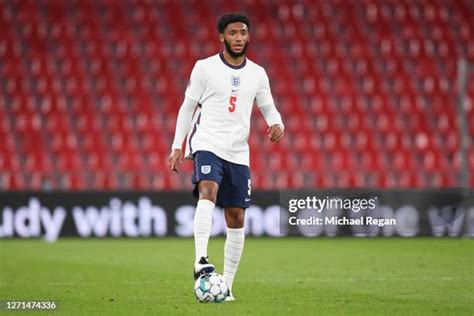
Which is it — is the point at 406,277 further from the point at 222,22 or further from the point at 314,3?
the point at 314,3

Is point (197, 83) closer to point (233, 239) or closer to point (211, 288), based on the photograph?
point (233, 239)

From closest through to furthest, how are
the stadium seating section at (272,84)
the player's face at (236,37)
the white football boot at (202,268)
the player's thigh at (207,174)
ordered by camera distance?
the white football boot at (202,268)
the player's thigh at (207,174)
the player's face at (236,37)
the stadium seating section at (272,84)

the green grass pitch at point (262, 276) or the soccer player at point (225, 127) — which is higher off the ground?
the soccer player at point (225, 127)

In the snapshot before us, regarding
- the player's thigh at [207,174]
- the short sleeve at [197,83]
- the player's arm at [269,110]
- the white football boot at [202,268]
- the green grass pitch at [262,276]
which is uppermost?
the short sleeve at [197,83]

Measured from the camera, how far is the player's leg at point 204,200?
6.79m

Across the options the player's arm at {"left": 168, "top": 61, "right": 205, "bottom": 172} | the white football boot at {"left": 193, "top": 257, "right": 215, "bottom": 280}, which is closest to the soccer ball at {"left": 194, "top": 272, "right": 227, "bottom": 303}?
the white football boot at {"left": 193, "top": 257, "right": 215, "bottom": 280}

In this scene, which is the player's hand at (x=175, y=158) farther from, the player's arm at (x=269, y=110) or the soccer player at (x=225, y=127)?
the player's arm at (x=269, y=110)

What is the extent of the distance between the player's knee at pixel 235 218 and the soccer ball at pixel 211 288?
1.73 ft

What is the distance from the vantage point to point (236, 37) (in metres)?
7.07

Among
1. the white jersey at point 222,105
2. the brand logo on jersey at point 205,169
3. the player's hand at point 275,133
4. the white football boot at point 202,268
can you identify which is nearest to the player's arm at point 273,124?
the player's hand at point 275,133

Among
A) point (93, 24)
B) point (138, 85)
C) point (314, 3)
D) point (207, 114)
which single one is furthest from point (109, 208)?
point (207, 114)

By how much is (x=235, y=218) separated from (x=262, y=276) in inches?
96.3

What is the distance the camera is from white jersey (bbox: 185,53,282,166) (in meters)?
7.12

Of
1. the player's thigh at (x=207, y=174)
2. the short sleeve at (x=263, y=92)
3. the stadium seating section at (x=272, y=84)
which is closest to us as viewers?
the player's thigh at (x=207, y=174)
